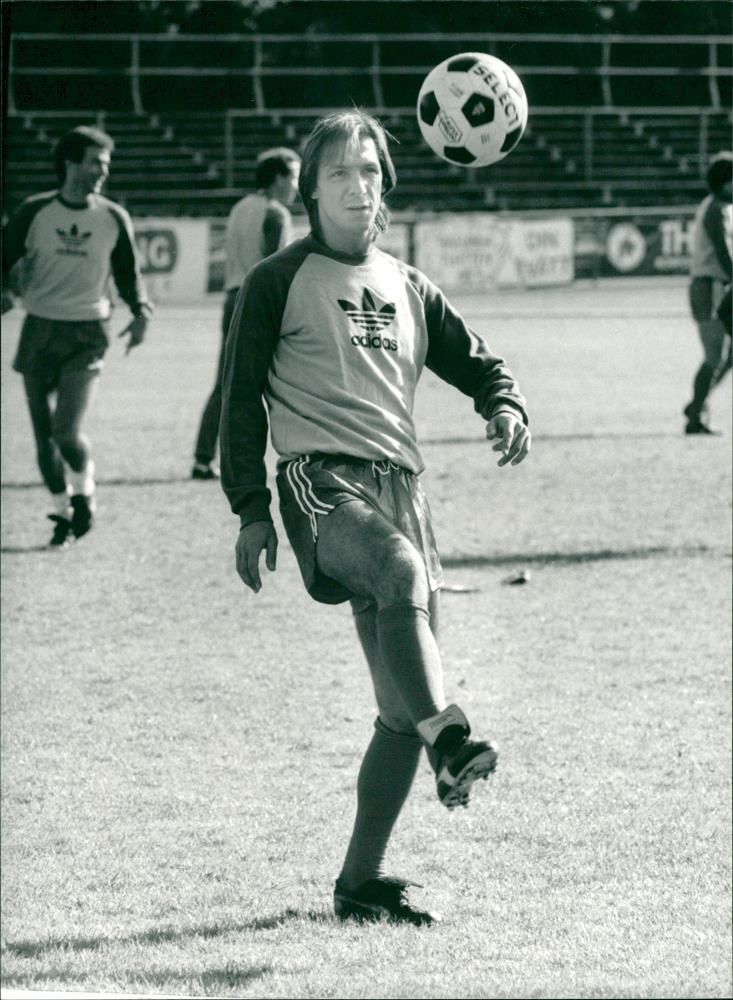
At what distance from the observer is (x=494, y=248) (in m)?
29.1

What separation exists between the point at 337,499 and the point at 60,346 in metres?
5.57

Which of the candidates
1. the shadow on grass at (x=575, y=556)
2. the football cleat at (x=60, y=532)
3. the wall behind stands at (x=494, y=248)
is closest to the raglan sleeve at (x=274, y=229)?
the football cleat at (x=60, y=532)

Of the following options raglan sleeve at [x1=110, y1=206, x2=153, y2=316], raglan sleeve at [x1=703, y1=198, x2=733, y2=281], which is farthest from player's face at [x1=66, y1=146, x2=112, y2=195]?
raglan sleeve at [x1=703, y1=198, x2=733, y2=281]

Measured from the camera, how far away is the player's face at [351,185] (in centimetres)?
345

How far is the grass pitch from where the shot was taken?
13.1 ft

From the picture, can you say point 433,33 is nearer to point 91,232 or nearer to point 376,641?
point 91,232

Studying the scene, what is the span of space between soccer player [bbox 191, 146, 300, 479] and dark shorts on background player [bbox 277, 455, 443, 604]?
6253mm

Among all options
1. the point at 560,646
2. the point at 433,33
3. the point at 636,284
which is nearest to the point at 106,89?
the point at 433,33

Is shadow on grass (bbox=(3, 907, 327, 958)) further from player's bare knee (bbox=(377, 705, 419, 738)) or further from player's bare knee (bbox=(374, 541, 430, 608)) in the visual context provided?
player's bare knee (bbox=(374, 541, 430, 608))

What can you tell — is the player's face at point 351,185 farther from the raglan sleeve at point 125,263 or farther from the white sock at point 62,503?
the white sock at point 62,503

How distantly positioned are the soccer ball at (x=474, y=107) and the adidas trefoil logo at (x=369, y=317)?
17.8 inches

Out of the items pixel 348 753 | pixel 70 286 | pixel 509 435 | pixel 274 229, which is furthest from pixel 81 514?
pixel 509 435

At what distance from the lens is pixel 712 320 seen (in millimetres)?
12500

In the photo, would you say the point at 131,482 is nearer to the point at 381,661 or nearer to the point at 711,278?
the point at 711,278
